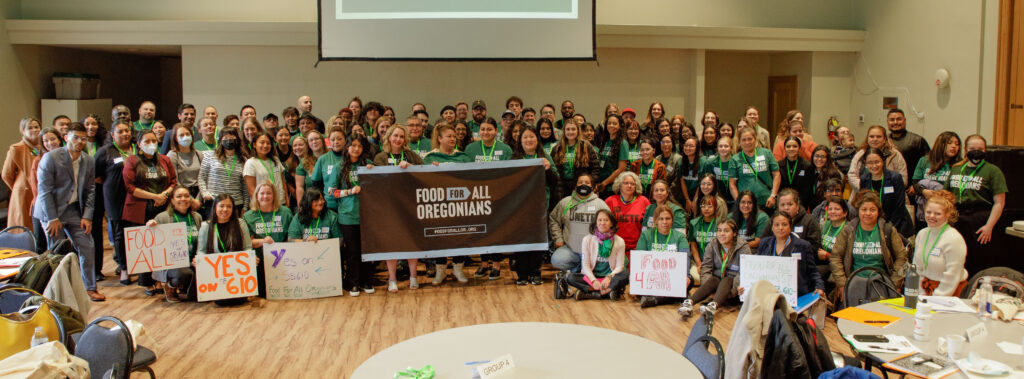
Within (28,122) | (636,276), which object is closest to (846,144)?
(636,276)

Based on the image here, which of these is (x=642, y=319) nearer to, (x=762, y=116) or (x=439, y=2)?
(x=439, y=2)

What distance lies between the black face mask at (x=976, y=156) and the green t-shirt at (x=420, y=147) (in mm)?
4757

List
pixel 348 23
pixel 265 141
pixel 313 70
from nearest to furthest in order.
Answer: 1. pixel 265 141
2. pixel 348 23
3. pixel 313 70

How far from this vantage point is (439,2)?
376 inches

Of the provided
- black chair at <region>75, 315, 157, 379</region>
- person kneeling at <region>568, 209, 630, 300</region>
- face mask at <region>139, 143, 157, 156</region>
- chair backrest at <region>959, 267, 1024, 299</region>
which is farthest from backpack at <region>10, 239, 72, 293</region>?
chair backrest at <region>959, 267, 1024, 299</region>

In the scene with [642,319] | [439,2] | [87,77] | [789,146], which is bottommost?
[642,319]

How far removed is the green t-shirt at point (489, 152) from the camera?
738 cm

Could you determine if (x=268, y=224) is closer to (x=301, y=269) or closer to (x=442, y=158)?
(x=301, y=269)

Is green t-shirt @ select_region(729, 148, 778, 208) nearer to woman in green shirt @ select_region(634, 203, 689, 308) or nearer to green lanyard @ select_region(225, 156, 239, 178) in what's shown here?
woman in green shirt @ select_region(634, 203, 689, 308)

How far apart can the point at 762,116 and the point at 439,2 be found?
6.74 m

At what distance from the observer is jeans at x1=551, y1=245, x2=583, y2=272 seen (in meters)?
7.02

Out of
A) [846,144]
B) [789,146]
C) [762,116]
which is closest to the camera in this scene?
[789,146]

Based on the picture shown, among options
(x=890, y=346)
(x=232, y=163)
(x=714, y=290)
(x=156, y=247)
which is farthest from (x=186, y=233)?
(x=890, y=346)

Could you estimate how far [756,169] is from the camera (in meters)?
7.48
